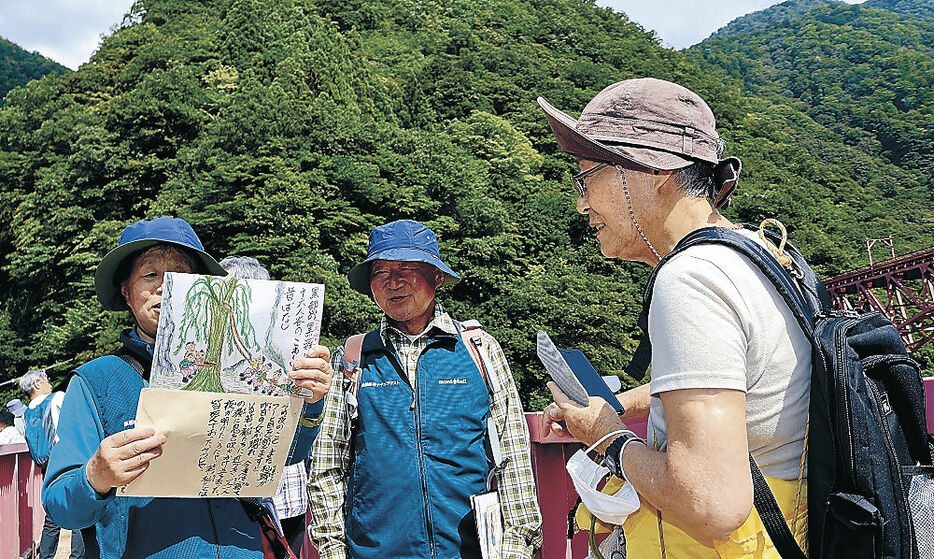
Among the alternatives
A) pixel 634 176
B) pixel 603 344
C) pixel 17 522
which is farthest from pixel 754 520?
pixel 603 344

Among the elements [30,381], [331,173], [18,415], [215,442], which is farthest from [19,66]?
[215,442]

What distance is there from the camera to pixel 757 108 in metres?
47.8

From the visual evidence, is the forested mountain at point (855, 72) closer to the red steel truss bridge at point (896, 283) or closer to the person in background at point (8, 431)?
the red steel truss bridge at point (896, 283)

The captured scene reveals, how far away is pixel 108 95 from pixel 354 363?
1242 inches

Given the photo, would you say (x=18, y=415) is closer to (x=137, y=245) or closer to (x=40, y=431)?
(x=40, y=431)

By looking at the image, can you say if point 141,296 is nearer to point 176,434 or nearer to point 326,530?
point 176,434

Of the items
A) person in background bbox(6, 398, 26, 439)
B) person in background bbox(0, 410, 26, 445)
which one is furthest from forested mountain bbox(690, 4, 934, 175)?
person in background bbox(6, 398, 26, 439)

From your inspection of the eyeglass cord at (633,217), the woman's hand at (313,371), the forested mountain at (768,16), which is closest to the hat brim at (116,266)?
the woman's hand at (313,371)

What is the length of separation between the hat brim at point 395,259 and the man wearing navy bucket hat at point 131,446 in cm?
93

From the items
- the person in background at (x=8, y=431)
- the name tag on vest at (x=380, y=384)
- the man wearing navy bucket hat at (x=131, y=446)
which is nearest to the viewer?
the man wearing navy bucket hat at (x=131, y=446)

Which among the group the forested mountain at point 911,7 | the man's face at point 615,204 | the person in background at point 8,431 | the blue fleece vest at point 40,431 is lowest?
the person in background at point 8,431

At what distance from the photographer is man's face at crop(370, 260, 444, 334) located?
3.24 metres

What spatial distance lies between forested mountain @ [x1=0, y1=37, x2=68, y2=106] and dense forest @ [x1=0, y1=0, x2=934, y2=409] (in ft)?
47.4

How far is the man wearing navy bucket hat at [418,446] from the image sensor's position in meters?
2.82
